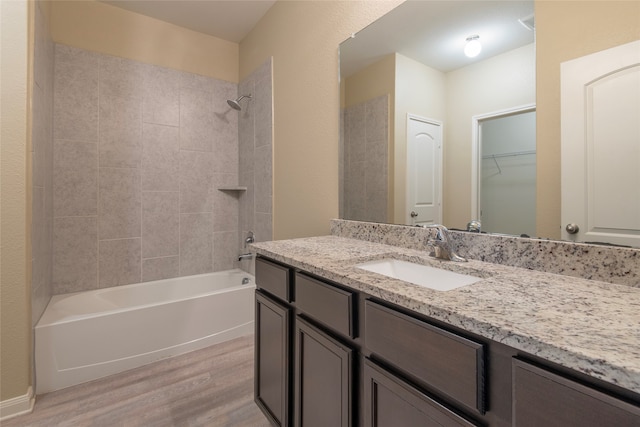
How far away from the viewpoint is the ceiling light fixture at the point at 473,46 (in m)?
1.15

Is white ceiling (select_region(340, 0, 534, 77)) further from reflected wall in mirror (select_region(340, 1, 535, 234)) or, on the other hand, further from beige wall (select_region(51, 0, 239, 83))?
beige wall (select_region(51, 0, 239, 83))

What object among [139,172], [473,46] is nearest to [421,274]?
[473,46]

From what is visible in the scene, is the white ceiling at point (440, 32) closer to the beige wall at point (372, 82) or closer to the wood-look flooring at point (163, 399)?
the beige wall at point (372, 82)

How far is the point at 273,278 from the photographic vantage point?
1286 millimetres

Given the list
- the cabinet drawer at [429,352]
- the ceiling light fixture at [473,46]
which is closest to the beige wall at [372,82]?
the ceiling light fixture at [473,46]

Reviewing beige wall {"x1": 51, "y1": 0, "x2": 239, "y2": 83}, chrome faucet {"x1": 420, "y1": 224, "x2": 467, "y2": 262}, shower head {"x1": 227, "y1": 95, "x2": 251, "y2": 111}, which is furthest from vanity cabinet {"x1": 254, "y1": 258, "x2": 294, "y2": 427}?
beige wall {"x1": 51, "y1": 0, "x2": 239, "y2": 83}

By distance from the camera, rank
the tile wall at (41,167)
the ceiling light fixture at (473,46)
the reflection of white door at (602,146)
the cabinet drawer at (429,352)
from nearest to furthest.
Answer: the cabinet drawer at (429,352) → the reflection of white door at (602,146) → the ceiling light fixture at (473,46) → the tile wall at (41,167)

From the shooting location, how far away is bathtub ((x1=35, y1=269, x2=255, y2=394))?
1783mm

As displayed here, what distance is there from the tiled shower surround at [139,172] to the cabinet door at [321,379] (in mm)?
1614

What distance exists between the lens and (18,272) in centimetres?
157

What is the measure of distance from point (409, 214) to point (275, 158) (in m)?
1.39

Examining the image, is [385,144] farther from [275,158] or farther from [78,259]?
[78,259]

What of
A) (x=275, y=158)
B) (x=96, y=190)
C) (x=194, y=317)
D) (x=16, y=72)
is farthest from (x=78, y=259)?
(x=275, y=158)

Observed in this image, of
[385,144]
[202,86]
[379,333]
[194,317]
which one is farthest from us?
[202,86]
